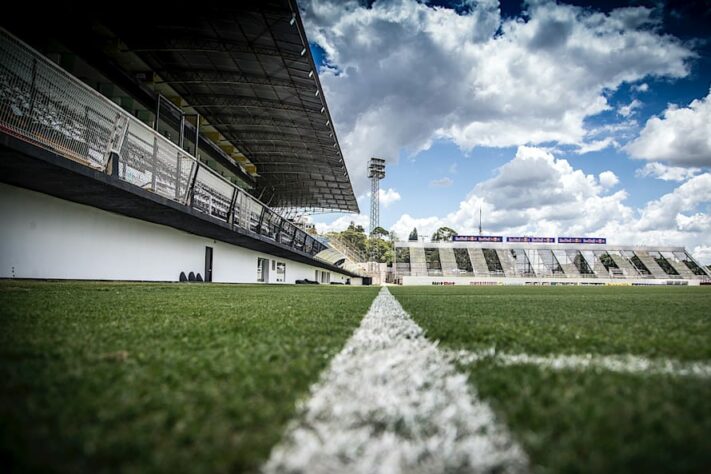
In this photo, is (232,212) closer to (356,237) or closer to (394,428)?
(394,428)

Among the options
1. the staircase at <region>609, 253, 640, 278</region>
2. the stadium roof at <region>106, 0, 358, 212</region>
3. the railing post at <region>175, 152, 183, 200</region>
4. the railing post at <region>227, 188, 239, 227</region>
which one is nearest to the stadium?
the railing post at <region>175, 152, 183, 200</region>

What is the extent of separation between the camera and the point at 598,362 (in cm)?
152

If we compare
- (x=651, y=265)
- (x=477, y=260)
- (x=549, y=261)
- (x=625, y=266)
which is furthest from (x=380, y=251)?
(x=651, y=265)

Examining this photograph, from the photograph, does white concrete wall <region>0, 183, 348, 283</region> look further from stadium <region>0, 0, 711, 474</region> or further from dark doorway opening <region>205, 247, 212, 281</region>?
dark doorway opening <region>205, 247, 212, 281</region>

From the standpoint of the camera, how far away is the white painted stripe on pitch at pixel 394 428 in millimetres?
680

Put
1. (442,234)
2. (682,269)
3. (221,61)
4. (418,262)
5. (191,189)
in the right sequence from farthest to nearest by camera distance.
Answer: (442,234), (418,262), (682,269), (221,61), (191,189)

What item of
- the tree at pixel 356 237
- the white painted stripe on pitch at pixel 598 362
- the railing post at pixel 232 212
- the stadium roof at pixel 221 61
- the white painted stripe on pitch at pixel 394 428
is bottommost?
the white painted stripe on pitch at pixel 598 362

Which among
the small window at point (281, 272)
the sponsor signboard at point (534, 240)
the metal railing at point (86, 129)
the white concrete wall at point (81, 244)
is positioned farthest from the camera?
the sponsor signboard at point (534, 240)

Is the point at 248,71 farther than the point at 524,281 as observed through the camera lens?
No

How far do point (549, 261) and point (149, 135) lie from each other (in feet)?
208

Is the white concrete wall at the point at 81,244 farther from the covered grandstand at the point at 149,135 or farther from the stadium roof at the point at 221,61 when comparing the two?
the stadium roof at the point at 221,61

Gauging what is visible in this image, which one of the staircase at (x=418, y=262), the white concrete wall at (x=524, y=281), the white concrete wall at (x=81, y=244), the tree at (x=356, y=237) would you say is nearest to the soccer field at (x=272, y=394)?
the white concrete wall at (x=81, y=244)

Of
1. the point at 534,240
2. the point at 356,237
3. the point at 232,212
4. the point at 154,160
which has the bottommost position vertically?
the point at 232,212

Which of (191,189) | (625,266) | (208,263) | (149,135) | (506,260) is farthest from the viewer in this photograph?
(506,260)
